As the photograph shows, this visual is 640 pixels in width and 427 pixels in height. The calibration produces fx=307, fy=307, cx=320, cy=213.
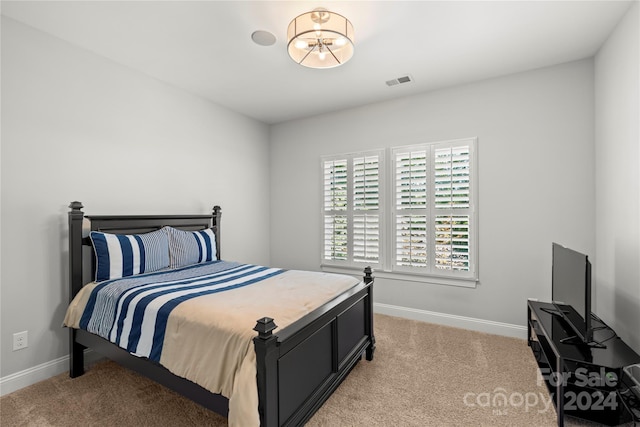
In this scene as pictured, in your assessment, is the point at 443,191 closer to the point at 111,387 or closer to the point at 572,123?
the point at 572,123

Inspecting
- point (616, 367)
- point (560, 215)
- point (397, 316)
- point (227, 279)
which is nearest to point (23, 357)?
point (227, 279)

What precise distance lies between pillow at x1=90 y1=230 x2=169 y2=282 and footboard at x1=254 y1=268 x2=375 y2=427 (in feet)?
5.40

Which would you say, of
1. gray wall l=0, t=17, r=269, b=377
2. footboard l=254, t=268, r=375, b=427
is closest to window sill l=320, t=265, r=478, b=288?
footboard l=254, t=268, r=375, b=427

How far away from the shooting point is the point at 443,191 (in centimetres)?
337

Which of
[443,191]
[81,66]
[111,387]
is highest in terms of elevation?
[81,66]

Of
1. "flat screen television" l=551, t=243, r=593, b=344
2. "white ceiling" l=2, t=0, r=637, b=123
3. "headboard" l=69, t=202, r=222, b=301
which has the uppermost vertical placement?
"white ceiling" l=2, t=0, r=637, b=123

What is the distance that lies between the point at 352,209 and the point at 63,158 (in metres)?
2.95

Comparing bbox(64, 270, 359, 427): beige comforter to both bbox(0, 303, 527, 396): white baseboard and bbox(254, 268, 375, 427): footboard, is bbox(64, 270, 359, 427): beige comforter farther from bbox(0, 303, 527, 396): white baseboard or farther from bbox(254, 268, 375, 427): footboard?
bbox(0, 303, 527, 396): white baseboard

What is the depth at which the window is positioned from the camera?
10.8 ft

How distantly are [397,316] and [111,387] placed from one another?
2.85 m

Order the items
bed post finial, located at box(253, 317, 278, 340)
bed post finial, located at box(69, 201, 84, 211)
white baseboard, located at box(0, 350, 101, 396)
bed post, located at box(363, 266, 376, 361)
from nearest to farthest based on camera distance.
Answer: bed post finial, located at box(253, 317, 278, 340) → white baseboard, located at box(0, 350, 101, 396) → bed post finial, located at box(69, 201, 84, 211) → bed post, located at box(363, 266, 376, 361)

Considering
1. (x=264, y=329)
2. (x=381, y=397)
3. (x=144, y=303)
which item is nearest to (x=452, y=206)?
(x=381, y=397)

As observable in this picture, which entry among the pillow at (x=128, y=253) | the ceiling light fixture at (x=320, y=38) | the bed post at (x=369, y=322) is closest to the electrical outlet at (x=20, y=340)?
the pillow at (x=128, y=253)

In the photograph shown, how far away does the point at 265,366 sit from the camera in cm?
145
